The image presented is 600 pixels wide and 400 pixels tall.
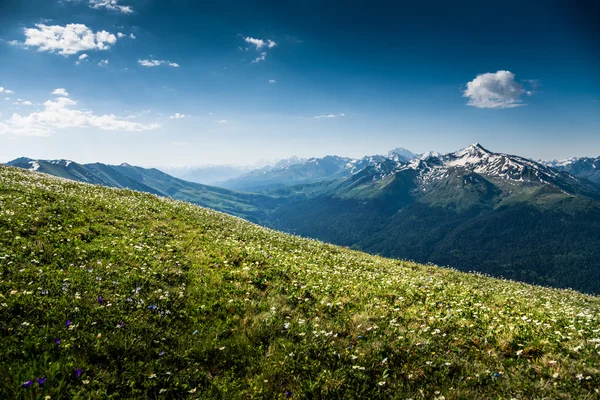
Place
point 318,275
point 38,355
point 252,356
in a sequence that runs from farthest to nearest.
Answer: point 318,275, point 252,356, point 38,355

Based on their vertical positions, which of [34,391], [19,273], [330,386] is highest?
[19,273]

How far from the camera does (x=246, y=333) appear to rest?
28.3 ft

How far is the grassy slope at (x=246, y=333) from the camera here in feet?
21.6

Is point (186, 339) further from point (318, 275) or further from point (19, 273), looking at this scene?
point (318, 275)

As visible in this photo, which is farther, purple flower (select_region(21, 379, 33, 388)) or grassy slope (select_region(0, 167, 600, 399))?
grassy slope (select_region(0, 167, 600, 399))

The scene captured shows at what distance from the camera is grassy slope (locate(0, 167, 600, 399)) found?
21.6ft

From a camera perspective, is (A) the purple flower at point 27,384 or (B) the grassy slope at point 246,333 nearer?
(A) the purple flower at point 27,384

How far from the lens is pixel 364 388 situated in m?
6.77

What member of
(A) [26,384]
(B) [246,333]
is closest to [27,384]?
(A) [26,384]

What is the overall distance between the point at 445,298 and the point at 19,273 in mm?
15272

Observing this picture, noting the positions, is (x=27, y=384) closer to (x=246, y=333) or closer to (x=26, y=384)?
(x=26, y=384)

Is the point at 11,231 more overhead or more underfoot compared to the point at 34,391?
more overhead

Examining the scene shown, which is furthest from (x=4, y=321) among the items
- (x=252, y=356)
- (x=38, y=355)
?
(x=252, y=356)

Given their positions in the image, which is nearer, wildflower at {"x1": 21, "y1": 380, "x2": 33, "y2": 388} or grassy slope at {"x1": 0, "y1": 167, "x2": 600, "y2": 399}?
wildflower at {"x1": 21, "y1": 380, "x2": 33, "y2": 388}
